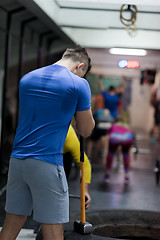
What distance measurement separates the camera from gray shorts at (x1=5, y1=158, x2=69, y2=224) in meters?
1.94

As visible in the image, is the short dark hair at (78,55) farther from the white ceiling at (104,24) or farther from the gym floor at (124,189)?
the white ceiling at (104,24)

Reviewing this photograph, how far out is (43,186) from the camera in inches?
76.4

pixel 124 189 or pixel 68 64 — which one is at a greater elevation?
pixel 68 64

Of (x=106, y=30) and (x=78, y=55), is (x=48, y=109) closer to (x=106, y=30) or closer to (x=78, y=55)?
(x=78, y=55)

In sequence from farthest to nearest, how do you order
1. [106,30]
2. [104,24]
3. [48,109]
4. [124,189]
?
1. [106,30]
2. [124,189]
3. [104,24]
4. [48,109]

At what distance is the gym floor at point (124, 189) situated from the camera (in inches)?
178

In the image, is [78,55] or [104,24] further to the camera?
[104,24]

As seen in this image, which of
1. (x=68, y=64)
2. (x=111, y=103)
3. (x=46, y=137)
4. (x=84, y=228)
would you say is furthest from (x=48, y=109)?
(x=111, y=103)

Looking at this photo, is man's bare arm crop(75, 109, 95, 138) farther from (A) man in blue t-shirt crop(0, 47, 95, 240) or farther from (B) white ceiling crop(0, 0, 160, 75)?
(B) white ceiling crop(0, 0, 160, 75)

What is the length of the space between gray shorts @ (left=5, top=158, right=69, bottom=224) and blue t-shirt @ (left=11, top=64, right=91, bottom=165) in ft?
0.13

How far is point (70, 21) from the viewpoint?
522 centimetres

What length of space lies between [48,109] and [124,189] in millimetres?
3949

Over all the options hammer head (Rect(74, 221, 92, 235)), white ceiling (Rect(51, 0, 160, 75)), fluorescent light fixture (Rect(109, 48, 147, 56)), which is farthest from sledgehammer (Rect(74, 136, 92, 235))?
fluorescent light fixture (Rect(109, 48, 147, 56))

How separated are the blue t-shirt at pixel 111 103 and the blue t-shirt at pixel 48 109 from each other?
191 inches
